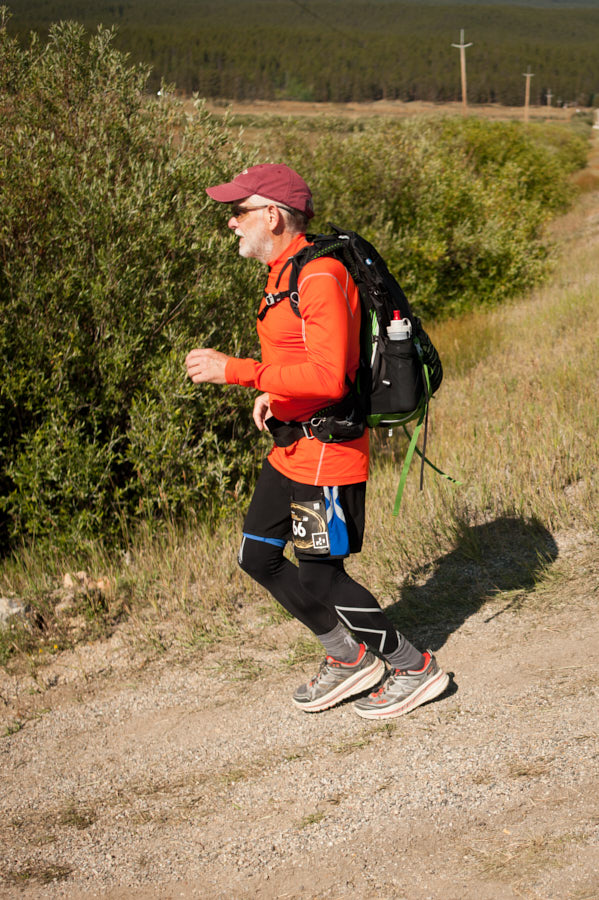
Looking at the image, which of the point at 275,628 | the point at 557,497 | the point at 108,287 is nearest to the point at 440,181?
the point at 108,287

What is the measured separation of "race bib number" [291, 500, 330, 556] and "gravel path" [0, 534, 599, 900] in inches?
34.1

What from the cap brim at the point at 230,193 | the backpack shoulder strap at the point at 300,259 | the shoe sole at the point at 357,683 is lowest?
the shoe sole at the point at 357,683

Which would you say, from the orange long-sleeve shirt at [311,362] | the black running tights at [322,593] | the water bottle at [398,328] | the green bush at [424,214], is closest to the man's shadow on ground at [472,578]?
the black running tights at [322,593]

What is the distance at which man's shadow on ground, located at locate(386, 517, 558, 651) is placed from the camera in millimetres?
4118

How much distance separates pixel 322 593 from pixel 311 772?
68 centimetres

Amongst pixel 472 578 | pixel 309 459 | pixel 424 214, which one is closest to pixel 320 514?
pixel 309 459

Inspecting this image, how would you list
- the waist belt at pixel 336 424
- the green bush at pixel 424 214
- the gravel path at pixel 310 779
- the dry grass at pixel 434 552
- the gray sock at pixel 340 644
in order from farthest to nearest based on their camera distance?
the green bush at pixel 424 214
the dry grass at pixel 434 552
the gray sock at pixel 340 644
the waist belt at pixel 336 424
the gravel path at pixel 310 779

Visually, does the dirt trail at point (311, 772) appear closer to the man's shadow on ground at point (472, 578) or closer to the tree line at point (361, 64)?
the man's shadow on ground at point (472, 578)

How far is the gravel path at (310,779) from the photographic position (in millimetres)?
2508

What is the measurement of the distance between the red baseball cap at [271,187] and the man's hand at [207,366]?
564mm

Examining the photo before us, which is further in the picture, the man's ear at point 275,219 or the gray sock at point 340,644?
the gray sock at point 340,644

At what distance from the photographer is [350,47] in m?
177

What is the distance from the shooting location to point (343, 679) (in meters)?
3.38

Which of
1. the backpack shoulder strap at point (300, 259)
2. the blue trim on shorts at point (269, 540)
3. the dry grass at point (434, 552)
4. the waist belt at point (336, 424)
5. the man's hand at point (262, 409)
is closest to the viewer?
the backpack shoulder strap at point (300, 259)
